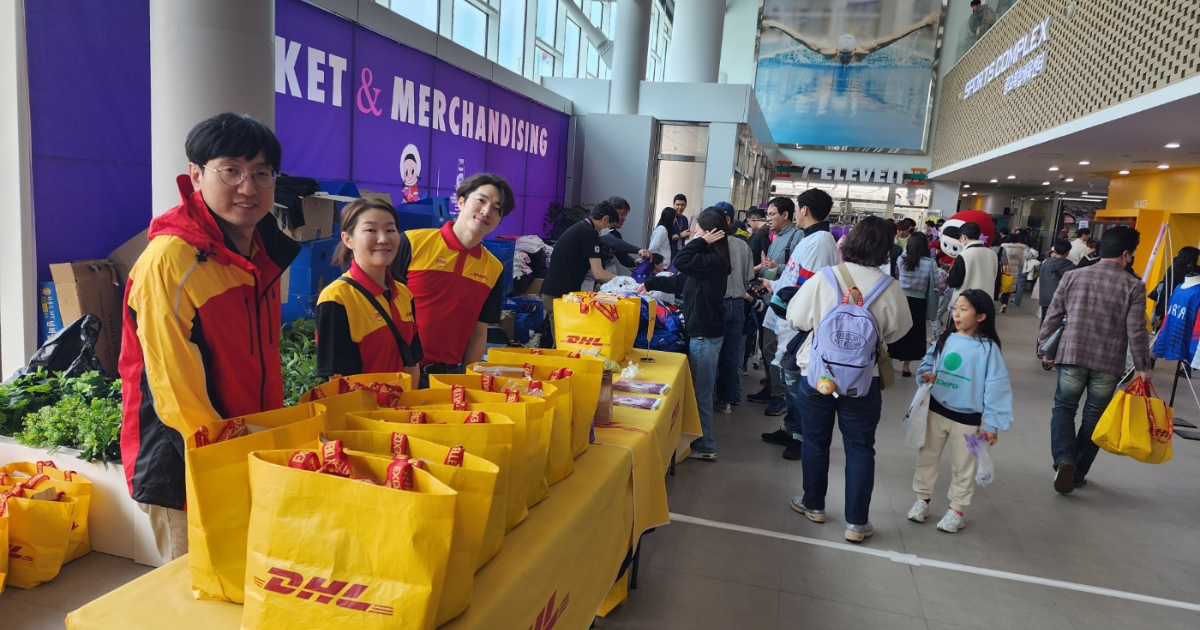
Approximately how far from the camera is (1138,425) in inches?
154

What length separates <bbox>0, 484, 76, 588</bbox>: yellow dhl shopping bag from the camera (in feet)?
7.43

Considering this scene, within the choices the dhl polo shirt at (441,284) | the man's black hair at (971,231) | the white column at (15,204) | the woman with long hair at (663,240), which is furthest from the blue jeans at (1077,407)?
the white column at (15,204)

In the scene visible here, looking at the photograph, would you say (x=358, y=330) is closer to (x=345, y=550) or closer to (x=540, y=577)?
(x=540, y=577)

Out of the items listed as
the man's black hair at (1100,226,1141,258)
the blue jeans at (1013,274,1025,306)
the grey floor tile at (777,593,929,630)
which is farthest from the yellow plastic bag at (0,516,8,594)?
the blue jeans at (1013,274,1025,306)

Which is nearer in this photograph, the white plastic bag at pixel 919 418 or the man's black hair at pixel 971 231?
the white plastic bag at pixel 919 418

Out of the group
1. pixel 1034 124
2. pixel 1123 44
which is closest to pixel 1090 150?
pixel 1034 124

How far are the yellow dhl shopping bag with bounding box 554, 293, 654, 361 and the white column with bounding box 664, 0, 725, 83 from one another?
1348 cm

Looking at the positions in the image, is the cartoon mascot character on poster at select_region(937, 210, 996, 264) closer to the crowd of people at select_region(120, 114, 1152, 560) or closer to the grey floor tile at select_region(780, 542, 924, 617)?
the crowd of people at select_region(120, 114, 1152, 560)

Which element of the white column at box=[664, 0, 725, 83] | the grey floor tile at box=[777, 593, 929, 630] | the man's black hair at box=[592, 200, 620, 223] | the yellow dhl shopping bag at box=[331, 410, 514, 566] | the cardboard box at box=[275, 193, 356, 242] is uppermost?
the white column at box=[664, 0, 725, 83]

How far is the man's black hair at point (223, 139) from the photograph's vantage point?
1.53 metres

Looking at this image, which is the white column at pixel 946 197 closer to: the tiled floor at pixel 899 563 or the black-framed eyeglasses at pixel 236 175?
the tiled floor at pixel 899 563

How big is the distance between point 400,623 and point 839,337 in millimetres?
2596

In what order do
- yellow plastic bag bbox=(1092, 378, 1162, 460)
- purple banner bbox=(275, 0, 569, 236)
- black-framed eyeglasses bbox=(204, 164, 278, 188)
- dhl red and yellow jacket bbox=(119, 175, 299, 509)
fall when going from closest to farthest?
dhl red and yellow jacket bbox=(119, 175, 299, 509) → black-framed eyeglasses bbox=(204, 164, 278, 188) → yellow plastic bag bbox=(1092, 378, 1162, 460) → purple banner bbox=(275, 0, 569, 236)

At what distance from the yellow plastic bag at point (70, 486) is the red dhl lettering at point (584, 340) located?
1911mm
